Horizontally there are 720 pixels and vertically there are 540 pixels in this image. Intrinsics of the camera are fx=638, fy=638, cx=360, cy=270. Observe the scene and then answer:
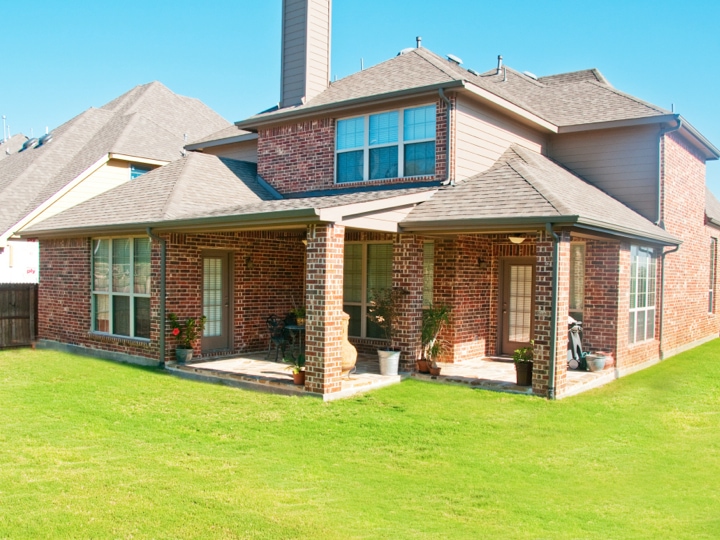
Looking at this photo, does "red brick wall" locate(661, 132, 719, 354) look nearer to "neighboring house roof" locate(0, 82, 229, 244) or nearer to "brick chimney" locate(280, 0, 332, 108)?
"brick chimney" locate(280, 0, 332, 108)

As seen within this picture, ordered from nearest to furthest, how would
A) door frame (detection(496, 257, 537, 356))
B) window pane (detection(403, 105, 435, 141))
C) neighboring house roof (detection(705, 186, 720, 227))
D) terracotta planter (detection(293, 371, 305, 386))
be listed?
terracotta planter (detection(293, 371, 305, 386)) → window pane (detection(403, 105, 435, 141)) → door frame (detection(496, 257, 537, 356)) → neighboring house roof (detection(705, 186, 720, 227))

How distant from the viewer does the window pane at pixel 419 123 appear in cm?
1200

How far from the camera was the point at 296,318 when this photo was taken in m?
12.3

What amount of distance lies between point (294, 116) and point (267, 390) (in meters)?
6.52

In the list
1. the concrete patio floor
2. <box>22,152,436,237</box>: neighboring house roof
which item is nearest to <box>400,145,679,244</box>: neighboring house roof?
<box>22,152,436,237</box>: neighboring house roof

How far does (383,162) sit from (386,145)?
13.3 inches

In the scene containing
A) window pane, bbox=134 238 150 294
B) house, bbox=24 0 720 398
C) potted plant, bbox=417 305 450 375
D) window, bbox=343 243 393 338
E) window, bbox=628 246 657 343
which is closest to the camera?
house, bbox=24 0 720 398

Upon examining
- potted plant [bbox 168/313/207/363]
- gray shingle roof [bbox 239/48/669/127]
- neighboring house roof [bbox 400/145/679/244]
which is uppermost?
gray shingle roof [bbox 239/48/669/127]

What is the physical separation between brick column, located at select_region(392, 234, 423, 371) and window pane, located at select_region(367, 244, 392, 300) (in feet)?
6.27

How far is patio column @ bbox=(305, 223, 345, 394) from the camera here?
909cm

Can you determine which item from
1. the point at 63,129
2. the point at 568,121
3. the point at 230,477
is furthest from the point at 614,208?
the point at 63,129

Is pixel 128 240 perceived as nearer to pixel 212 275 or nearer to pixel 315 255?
Answer: pixel 212 275

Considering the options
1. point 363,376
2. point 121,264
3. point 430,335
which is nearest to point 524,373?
point 430,335

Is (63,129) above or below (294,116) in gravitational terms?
above
